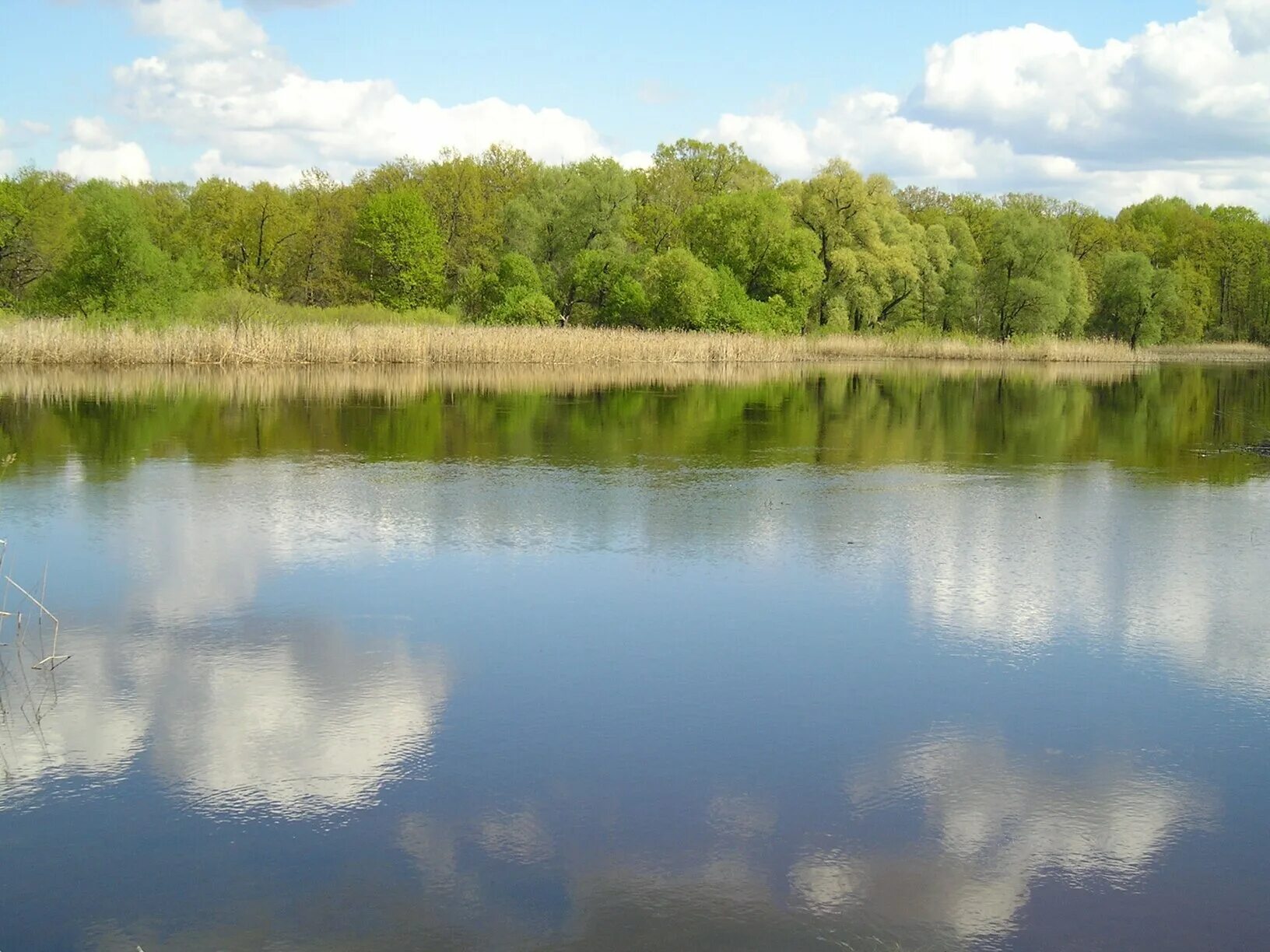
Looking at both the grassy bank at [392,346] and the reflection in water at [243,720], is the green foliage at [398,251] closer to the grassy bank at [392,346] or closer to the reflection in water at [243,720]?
the grassy bank at [392,346]

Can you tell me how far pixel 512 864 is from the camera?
475cm

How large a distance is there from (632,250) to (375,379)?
122ft

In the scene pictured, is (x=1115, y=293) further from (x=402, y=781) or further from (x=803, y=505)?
(x=402, y=781)

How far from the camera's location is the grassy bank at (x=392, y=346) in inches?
1293

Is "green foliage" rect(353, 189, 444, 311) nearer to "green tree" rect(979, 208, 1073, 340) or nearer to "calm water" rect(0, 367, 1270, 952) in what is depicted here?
"green tree" rect(979, 208, 1073, 340)

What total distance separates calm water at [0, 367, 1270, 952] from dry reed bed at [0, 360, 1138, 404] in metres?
11.3

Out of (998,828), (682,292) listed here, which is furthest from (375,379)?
(998,828)

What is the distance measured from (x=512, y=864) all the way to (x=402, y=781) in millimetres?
987

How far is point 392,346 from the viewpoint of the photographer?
123 feet

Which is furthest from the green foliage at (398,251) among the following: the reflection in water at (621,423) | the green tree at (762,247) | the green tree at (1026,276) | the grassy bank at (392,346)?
the green tree at (1026,276)

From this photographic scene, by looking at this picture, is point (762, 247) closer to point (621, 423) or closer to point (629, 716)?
point (621, 423)

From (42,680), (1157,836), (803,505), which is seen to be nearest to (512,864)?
(1157,836)

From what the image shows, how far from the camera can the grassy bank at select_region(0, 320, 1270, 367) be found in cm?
3284

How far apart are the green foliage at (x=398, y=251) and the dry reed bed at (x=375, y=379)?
20.3 meters
